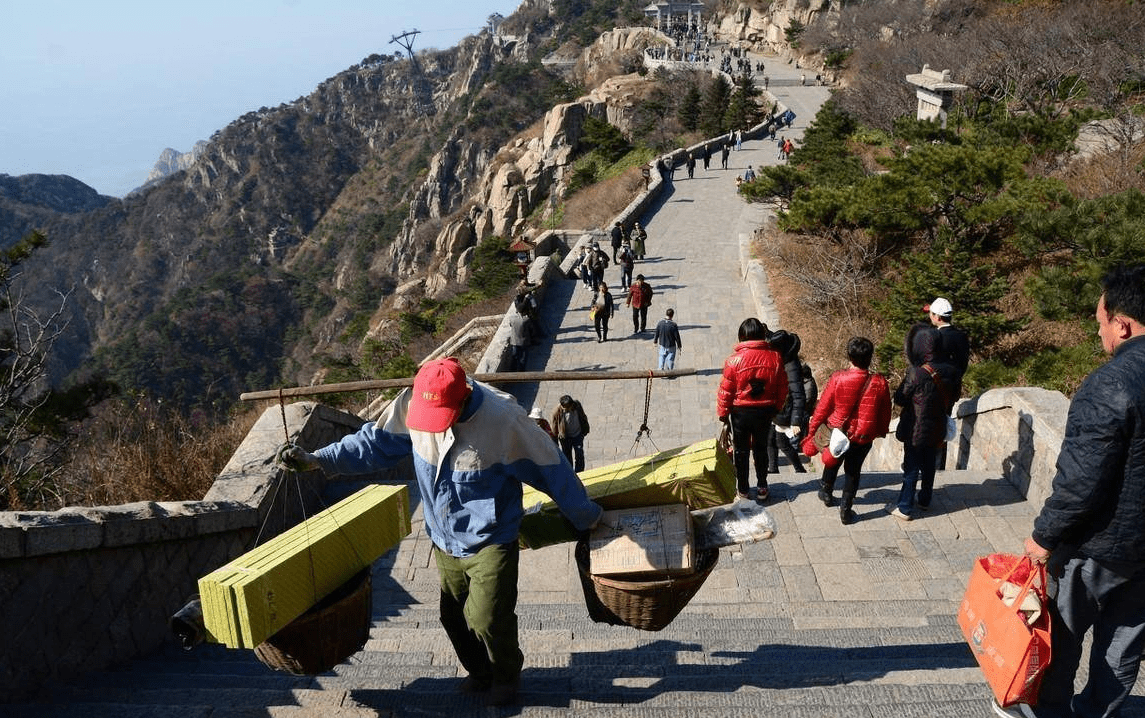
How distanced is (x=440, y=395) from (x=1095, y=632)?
2.68 meters

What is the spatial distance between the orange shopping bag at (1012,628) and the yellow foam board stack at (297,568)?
2.50 m

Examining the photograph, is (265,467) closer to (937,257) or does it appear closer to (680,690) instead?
(680,690)

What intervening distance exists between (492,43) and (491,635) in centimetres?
Answer: 10274

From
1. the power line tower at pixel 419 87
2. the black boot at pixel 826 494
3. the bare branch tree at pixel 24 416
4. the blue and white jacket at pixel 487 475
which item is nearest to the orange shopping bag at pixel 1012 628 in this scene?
the blue and white jacket at pixel 487 475

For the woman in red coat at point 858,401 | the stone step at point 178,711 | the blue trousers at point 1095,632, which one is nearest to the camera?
the blue trousers at point 1095,632

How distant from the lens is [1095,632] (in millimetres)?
3158

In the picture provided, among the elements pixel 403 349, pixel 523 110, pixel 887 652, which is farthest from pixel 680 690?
pixel 523 110

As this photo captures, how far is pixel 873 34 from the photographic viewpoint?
4772cm

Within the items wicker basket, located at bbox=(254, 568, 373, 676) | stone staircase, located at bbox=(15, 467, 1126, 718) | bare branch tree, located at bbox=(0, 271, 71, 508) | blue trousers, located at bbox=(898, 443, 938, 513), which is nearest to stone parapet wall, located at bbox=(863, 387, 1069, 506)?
stone staircase, located at bbox=(15, 467, 1126, 718)

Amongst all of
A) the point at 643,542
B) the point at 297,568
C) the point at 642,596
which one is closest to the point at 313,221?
the point at 297,568

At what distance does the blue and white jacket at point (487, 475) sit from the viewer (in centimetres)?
336

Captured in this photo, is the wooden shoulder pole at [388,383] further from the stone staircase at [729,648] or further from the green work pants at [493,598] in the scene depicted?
the stone staircase at [729,648]

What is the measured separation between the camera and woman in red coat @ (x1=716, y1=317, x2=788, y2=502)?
5555 mm

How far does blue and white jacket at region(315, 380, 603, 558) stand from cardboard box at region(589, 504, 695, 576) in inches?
4.5
